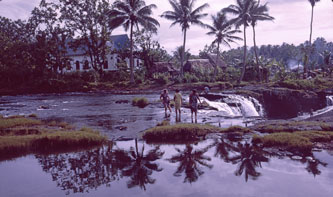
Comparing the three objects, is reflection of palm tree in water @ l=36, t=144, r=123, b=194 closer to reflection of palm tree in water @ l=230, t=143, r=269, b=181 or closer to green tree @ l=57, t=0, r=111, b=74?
reflection of palm tree in water @ l=230, t=143, r=269, b=181

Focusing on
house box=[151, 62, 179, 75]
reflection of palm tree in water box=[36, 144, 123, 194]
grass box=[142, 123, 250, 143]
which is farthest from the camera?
house box=[151, 62, 179, 75]

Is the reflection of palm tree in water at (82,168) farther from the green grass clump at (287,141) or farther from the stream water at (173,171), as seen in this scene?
the green grass clump at (287,141)

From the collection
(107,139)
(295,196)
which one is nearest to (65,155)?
(107,139)

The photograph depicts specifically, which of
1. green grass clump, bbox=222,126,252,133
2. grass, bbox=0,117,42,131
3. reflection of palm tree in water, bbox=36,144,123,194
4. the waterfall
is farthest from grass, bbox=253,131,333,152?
grass, bbox=0,117,42,131

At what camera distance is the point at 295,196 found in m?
7.28

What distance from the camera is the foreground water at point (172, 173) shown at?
776cm

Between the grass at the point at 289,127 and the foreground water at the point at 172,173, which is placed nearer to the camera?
the foreground water at the point at 172,173

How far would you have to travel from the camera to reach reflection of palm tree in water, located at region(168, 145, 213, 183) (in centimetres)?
882

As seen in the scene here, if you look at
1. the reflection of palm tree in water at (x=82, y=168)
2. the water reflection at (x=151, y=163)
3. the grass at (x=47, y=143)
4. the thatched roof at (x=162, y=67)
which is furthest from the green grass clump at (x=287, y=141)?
the thatched roof at (x=162, y=67)

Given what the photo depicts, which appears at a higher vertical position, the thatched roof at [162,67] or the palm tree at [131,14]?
the palm tree at [131,14]

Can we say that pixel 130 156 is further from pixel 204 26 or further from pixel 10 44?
pixel 10 44

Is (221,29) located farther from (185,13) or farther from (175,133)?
(175,133)

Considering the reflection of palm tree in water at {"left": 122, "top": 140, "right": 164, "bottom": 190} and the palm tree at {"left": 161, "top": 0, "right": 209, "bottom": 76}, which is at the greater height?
the palm tree at {"left": 161, "top": 0, "right": 209, "bottom": 76}

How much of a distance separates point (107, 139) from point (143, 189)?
499cm
